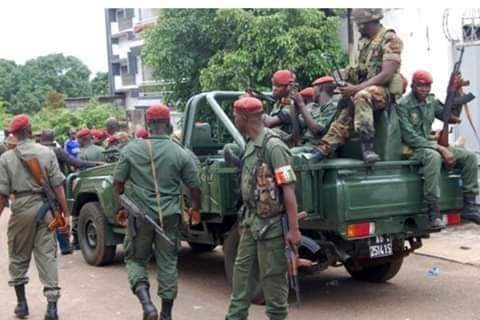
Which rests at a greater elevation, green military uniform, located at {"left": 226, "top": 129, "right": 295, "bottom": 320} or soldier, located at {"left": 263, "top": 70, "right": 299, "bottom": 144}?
soldier, located at {"left": 263, "top": 70, "right": 299, "bottom": 144}

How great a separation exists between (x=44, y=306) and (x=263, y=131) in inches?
120

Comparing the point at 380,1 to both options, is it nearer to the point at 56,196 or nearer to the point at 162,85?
the point at 56,196

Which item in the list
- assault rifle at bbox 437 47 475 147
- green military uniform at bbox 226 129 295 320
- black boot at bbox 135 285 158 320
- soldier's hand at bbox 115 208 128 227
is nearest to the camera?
green military uniform at bbox 226 129 295 320

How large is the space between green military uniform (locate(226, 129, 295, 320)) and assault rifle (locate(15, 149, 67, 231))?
6.27ft

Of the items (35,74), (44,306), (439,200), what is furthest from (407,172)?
(35,74)

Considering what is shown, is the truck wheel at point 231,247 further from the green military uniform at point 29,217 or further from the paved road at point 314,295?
the green military uniform at point 29,217

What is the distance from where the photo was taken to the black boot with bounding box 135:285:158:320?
5625mm

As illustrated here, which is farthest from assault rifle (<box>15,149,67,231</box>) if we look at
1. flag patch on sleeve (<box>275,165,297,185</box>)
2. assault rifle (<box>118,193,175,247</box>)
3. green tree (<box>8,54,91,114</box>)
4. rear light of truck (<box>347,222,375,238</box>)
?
green tree (<box>8,54,91,114</box>)

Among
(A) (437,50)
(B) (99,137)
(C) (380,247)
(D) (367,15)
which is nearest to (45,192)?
(C) (380,247)

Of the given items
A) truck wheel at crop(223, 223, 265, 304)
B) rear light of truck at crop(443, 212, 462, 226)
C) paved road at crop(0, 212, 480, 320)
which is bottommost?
paved road at crop(0, 212, 480, 320)

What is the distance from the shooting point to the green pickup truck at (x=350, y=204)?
5871 millimetres

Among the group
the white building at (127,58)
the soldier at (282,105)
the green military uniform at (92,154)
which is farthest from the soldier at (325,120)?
the white building at (127,58)

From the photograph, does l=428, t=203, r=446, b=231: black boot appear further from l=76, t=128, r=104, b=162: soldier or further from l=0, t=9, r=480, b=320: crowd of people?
l=76, t=128, r=104, b=162: soldier

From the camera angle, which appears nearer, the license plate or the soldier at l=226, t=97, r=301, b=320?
the soldier at l=226, t=97, r=301, b=320
